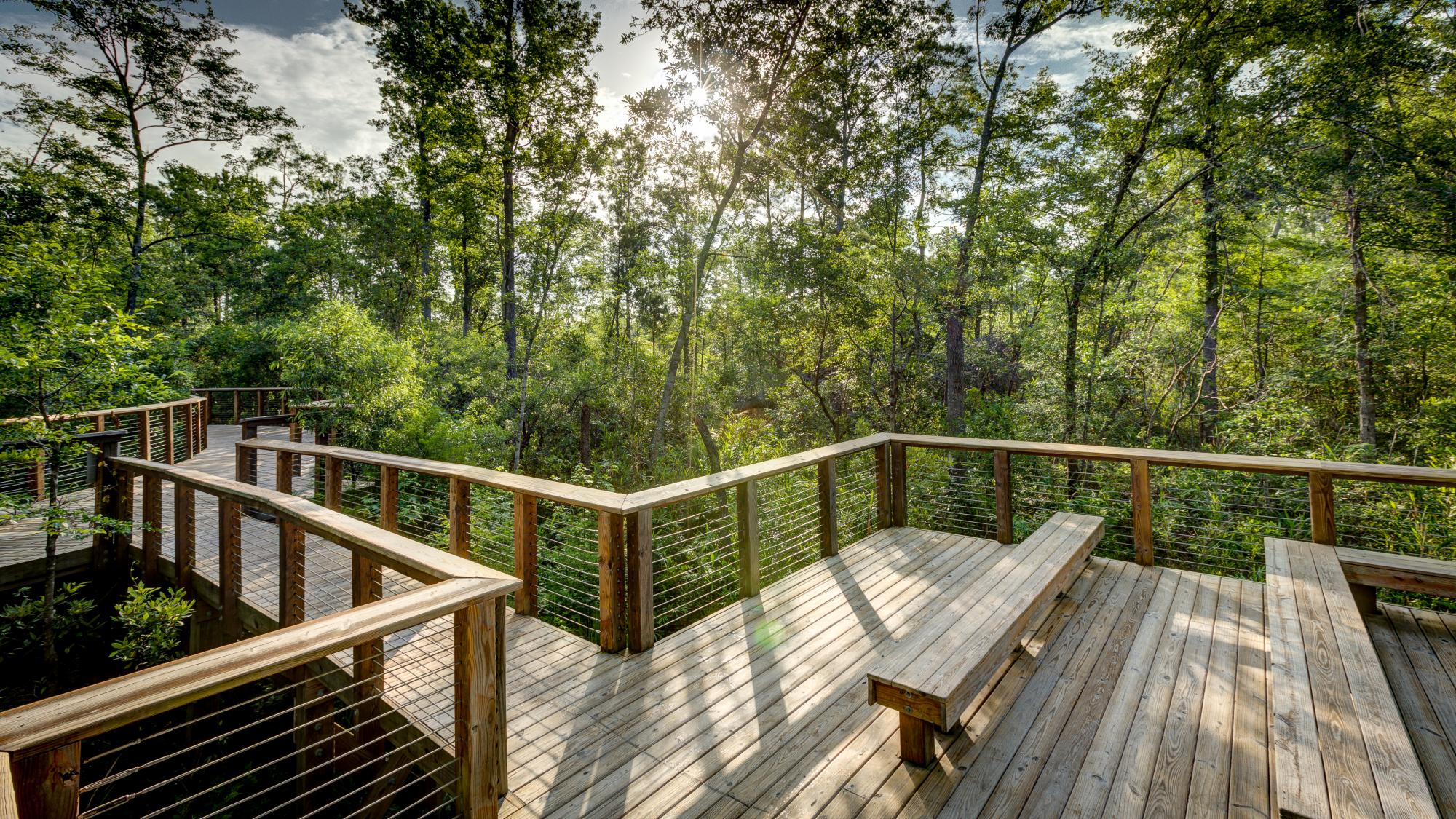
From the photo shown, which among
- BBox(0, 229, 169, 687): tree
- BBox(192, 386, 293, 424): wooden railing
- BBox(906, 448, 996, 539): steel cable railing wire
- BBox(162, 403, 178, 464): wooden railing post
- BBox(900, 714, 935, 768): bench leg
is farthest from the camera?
BBox(192, 386, 293, 424): wooden railing

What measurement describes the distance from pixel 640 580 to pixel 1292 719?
2.66 metres

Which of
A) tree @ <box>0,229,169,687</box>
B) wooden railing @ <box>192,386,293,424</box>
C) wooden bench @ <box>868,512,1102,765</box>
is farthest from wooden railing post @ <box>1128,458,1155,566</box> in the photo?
wooden railing @ <box>192,386,293,424</box>

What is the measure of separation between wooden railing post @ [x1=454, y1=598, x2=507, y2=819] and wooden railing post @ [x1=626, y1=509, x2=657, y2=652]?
108cm

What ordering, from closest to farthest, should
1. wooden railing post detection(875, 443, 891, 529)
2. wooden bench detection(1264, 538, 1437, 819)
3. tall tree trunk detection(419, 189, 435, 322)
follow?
1. wooden bench detection(1264, 538, 1437, 819)
2. wooden railing post detection(875, 443, 891, 529)
3. tall tree trunk detection(419, 189, 435, 322)

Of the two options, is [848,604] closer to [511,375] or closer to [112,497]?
[112,497]

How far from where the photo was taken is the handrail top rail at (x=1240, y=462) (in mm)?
3086

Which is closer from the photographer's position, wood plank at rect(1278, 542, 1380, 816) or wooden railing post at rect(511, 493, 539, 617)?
wood plank at rect(1278, 542, 1380, 816)

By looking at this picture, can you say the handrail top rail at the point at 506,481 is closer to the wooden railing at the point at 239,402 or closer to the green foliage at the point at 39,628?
the green foliage at the point at 39,628

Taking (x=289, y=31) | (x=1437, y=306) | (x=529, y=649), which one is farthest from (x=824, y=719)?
(x=289, y=31)

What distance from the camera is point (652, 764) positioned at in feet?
7.04

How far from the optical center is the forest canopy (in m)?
7.41

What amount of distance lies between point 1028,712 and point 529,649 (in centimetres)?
259

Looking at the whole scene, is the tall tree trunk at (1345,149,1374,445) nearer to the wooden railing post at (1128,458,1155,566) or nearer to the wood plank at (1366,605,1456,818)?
the wooden railing post at (1128,458,1155,566)

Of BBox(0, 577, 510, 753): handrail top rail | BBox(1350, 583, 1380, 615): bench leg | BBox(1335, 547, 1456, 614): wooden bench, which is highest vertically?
BBox(0, 577, 510, 753): handrail top rail
